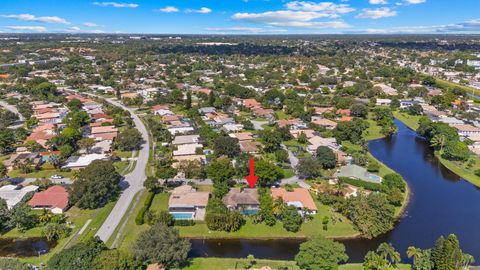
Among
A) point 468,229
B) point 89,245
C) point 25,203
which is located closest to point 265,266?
point 89,245

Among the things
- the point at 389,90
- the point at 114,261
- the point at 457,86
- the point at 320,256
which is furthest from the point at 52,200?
the point at 457,86

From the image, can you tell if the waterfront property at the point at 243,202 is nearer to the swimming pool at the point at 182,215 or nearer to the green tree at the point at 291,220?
the green tree at the point at 291,220

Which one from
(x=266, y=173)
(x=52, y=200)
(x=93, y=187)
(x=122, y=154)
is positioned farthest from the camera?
(x=122, y=154)

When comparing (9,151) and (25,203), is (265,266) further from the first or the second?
(9,151)

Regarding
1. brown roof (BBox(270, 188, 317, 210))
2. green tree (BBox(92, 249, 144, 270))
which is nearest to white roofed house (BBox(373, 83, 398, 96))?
brown roof (BBox(270, 188, 317, 210))

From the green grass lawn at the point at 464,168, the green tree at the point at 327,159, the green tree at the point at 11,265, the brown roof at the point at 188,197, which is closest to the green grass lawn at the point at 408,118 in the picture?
the green grass lawn at the point at 464,168

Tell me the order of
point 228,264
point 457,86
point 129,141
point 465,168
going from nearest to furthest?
point 228,264 < point 465,168 < point 129,141 < point 457,86

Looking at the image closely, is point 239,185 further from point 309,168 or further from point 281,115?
point 281,115
